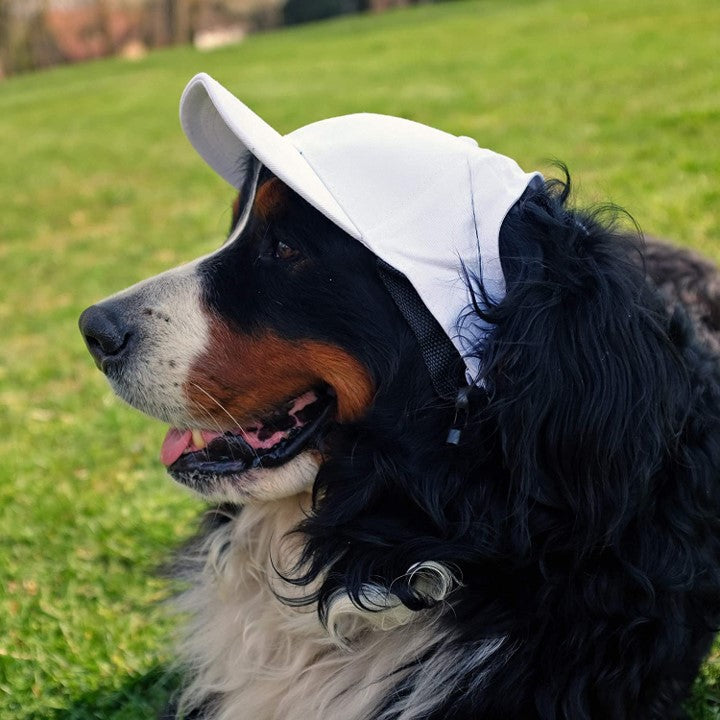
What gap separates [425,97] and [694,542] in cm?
1275

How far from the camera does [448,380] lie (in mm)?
2352

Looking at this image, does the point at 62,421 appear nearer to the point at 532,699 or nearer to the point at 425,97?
the point at 532,699

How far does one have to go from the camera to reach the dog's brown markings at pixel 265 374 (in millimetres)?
2430

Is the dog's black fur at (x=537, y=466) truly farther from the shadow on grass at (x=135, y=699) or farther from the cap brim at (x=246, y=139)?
the shadow on grass at (x=135, y=699)

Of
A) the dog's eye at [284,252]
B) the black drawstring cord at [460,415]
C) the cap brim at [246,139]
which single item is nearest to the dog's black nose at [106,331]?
the dog's eye at [284,252]

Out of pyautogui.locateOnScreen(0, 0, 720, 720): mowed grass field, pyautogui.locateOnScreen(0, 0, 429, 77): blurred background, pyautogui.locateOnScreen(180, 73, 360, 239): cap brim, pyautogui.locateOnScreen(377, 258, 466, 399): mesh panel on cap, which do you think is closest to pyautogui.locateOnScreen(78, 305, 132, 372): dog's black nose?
pyautogui.locateOnScreen(180, 73, 360, 239): cap brim

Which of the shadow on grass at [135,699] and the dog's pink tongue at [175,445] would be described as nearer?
the dog's pink tongue at [175,445]

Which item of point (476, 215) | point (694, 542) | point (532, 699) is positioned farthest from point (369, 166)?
point (532, 699)

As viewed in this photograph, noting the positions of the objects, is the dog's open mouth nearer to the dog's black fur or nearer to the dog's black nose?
the dog's black fur

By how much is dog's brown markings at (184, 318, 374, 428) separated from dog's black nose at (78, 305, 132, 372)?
21cm

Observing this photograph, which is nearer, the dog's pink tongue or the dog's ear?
the dog's ear

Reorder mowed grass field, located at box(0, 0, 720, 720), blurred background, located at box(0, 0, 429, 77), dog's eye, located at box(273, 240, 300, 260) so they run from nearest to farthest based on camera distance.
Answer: dog's eye, located at box(273, 240, 300, 260) < mowed grass field, located at box(0, 0, 720, 720) < blurred background, located at box(0, 0, 429, 77)

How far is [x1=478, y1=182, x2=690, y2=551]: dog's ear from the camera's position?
87.1 inches

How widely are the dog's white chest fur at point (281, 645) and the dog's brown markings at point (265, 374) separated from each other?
1.33ft
